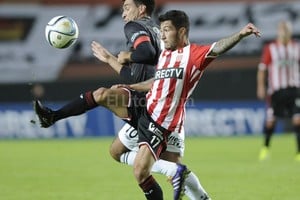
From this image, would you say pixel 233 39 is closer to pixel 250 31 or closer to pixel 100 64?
pixel 250 31

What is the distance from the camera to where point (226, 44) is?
6.59 metres

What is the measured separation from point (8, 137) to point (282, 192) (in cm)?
1102

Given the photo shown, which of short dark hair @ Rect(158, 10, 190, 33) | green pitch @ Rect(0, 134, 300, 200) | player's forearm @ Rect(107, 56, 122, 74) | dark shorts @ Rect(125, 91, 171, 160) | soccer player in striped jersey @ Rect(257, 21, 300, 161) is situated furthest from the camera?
soccer player in striped jersey @ Rect(257, 21, 300, 161)

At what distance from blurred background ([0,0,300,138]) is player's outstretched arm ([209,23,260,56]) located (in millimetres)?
11865

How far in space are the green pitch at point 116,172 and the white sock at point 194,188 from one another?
113 cm

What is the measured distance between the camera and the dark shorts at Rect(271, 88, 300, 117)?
1330cm

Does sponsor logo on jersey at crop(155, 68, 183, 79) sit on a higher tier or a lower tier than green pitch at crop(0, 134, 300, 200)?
higher

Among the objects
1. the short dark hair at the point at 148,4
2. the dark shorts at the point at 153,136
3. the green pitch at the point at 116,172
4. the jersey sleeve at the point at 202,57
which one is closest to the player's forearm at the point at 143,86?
the dark shorts at the point at 153,136

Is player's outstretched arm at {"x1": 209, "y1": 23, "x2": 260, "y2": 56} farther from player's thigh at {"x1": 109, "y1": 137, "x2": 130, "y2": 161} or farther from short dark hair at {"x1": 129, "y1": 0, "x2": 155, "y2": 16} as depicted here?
Result: player's thigh at {"x1": 109, "y1": 137, "x2": 130, "y2": 161}

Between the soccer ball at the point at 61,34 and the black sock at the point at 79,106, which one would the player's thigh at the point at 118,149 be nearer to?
the black sock at the point at 79,106

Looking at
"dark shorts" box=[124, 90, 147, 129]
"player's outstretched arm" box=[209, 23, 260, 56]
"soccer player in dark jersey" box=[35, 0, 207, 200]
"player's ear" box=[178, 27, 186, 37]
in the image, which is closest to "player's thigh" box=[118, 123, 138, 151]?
"soccer player in dark jersey" box=[35, 0, 207, 200]

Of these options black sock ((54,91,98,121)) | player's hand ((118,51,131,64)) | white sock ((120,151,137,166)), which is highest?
player's hand ((118,51,131,64))

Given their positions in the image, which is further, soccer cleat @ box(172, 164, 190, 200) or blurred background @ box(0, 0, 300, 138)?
blurred background @ box(0, 0, 300, 138)

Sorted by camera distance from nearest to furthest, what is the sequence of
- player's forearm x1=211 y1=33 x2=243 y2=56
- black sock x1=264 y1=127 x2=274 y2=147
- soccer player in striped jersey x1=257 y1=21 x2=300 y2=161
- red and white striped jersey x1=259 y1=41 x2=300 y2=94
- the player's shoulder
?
player's forearm x1=211 y1=33 x2=243 y2=56
the player's shoulder
black sock x1=264 y1=127 x2=274 y2=147
soccer player in striped jersey x1=257 y1=21 x2=300 y2=161
red and white striped jersey x1=259 y1=41 x2=300 y2=94
